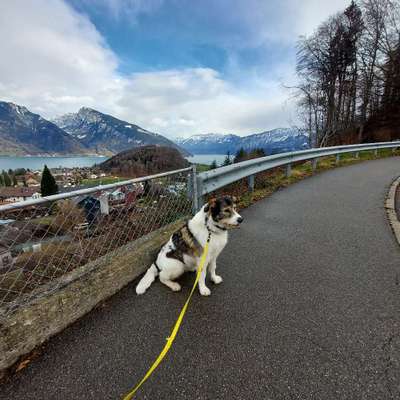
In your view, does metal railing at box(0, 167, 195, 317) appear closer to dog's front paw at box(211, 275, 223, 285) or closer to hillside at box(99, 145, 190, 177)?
dog's front paw at box(211, 275, 223, 285)

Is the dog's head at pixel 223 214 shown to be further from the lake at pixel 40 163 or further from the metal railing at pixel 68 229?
the lake at pixel 40 163

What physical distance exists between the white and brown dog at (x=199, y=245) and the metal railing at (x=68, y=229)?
69 cm

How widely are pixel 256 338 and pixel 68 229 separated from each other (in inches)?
91.0

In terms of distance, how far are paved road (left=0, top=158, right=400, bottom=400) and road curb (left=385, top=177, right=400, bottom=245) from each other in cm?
76

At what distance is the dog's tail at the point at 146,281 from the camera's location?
8.77 ft

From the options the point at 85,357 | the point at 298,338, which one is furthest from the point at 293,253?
the point at 85,357

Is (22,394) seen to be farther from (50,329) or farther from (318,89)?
(318,89)

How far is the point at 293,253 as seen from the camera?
3.46m

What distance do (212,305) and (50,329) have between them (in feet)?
A: 5.30

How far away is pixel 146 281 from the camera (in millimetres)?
2770

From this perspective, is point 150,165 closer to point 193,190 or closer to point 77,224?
point 193,190

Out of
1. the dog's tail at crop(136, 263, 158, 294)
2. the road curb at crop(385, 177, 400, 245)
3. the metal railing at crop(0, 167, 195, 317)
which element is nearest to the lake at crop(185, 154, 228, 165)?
the metal railing at crop(0, 167, 195, 317)

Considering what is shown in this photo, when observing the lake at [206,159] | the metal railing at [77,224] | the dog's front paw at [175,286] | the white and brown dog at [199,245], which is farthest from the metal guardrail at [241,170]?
the dog's front paw at [175,286]

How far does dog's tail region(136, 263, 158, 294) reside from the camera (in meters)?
2.67
